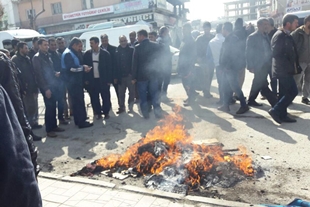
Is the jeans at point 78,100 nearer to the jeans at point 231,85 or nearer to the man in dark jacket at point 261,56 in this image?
the jeans at point 231,85

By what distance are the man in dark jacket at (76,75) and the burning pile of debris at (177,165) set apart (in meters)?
2.26

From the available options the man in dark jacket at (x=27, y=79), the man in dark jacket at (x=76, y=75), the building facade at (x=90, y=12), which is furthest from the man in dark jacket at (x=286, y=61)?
the building facade at (x=90, y=12)

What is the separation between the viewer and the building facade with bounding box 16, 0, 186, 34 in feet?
104

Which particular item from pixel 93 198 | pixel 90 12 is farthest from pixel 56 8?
pixel 93 198

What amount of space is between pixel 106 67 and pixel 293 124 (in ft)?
14.3

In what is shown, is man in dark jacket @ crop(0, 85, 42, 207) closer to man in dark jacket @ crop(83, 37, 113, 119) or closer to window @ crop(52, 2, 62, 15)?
man in dark jacket @ crop(83, 37, 113, 119)

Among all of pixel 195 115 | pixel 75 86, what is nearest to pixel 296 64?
pixel 195 115

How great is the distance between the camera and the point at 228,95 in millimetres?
7164

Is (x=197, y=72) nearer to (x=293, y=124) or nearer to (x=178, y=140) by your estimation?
(x=293, y=124)

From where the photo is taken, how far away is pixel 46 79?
630 cm

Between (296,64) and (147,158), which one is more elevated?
(296,64)

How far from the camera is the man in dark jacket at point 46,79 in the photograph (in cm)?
629

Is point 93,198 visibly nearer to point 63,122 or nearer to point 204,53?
point 63,122

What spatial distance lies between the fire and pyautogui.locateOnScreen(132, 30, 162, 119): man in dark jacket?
6.92ft
